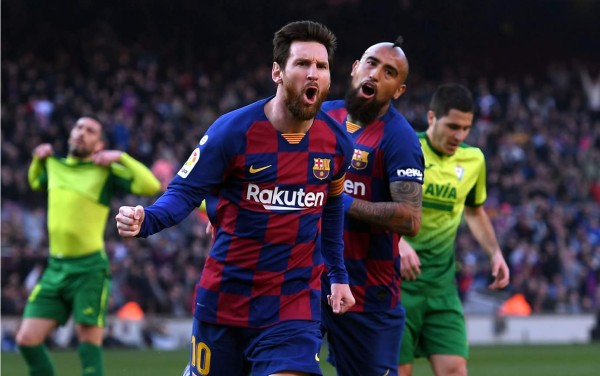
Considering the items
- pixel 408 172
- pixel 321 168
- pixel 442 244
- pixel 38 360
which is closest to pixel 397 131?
pixel 408 172

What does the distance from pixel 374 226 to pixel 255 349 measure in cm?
160

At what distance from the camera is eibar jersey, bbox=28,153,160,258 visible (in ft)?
34.8

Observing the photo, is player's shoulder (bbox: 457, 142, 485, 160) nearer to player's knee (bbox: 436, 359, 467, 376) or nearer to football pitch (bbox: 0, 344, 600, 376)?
player's knee (bbox: 436, 359, 467, 376)

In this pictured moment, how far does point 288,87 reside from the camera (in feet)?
18.4

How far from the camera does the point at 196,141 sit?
25562 mm

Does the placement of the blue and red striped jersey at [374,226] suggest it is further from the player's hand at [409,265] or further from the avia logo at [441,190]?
the avia logo at [441,190]

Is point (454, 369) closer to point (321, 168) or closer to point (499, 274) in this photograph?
point (499, 274)

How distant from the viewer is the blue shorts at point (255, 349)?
5551 mm

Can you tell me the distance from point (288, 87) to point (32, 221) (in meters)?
15.6

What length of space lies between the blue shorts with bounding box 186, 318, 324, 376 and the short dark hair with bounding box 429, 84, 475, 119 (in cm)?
291

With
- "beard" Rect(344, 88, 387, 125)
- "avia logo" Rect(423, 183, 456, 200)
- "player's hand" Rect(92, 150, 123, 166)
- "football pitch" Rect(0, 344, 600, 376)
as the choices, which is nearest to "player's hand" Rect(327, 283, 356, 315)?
"beard" Rect(344, 88, 387, 125)

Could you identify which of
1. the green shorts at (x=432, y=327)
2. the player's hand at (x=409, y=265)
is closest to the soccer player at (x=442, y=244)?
the green shorts at (x=432, y=327)

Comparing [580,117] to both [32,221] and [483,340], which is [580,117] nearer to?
[483,340]

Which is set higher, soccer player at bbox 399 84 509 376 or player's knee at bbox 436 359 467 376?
soccer player at bbox 399 84 509 376
